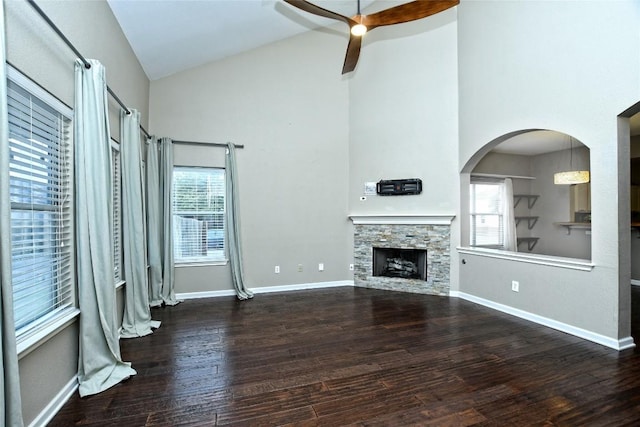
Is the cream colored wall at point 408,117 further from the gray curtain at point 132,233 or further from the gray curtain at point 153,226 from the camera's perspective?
the gray curtain at point 132,233

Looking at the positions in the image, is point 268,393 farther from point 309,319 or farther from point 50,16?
point 50,16

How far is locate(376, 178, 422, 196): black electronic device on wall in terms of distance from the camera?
194 inches

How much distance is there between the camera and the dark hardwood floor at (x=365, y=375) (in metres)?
1.95

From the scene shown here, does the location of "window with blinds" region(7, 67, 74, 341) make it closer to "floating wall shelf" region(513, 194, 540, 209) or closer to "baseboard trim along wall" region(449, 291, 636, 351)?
"baseboard trim along wall" region(449, 291, 636, 351)

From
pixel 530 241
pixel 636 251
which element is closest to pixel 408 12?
pixel 636 251

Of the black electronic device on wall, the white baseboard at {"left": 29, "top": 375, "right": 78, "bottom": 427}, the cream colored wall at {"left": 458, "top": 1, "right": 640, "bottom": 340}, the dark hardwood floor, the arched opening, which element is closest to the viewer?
the white baseboard at {"left": 29, "top": 375, "right": 78, "bottom": 427}

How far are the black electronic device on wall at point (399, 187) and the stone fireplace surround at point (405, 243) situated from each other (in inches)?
16.1

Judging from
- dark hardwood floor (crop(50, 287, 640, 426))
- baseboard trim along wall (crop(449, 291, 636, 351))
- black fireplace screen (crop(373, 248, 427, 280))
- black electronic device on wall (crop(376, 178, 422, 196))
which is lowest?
dark hardwood floor (crop(50, 287, 640, 426))

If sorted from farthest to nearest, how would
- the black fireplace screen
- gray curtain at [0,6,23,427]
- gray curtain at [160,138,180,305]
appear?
the black fireplace screen, gray curtain at [160,138,180,305], gray curtain at [0,6,23,427]

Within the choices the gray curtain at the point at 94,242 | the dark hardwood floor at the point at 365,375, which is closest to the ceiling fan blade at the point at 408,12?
the gray curtain at the point at 94,242

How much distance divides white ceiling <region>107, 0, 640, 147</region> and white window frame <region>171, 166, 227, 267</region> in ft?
5.27

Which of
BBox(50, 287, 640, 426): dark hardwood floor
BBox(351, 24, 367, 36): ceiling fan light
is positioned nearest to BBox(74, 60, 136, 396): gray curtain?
BBox(50, 287, 640, 426): dark hardwood floor

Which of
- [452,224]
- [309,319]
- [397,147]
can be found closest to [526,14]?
[397,147]

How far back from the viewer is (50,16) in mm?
1950
